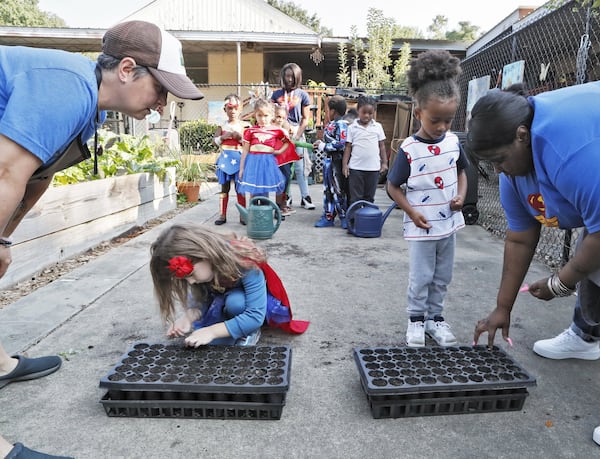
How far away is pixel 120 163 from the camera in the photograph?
5613 millimetres

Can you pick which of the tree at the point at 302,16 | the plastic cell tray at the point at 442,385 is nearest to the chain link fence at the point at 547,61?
the plastic cell tray at the point at 442,385

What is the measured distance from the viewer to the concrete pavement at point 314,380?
1.72 m

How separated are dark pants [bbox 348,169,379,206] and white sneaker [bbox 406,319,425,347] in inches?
121

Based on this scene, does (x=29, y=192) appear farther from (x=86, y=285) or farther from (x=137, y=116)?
(x=86, y=285)

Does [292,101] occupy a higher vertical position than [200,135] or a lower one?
higher

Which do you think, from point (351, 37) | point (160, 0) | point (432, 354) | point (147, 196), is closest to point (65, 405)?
point (432, 354)

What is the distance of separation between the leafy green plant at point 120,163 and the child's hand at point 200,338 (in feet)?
9.51

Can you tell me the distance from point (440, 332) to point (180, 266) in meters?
1.51

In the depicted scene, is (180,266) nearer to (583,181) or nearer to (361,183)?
(583,181)

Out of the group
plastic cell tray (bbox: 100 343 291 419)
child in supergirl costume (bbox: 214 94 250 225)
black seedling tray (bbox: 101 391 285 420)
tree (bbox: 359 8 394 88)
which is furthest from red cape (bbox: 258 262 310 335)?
tree (bbox: 359 8 394 88)

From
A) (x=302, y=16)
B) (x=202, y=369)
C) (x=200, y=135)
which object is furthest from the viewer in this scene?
(x=302, y=16)

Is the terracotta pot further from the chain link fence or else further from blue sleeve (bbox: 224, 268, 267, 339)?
blue sleeve (bbox: 224, 268, 267, 339)

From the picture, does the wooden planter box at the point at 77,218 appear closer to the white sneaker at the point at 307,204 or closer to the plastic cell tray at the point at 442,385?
the white sneaker at the point at 307,204

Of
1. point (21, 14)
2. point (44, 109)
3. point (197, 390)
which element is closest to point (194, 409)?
point (197, 390)
